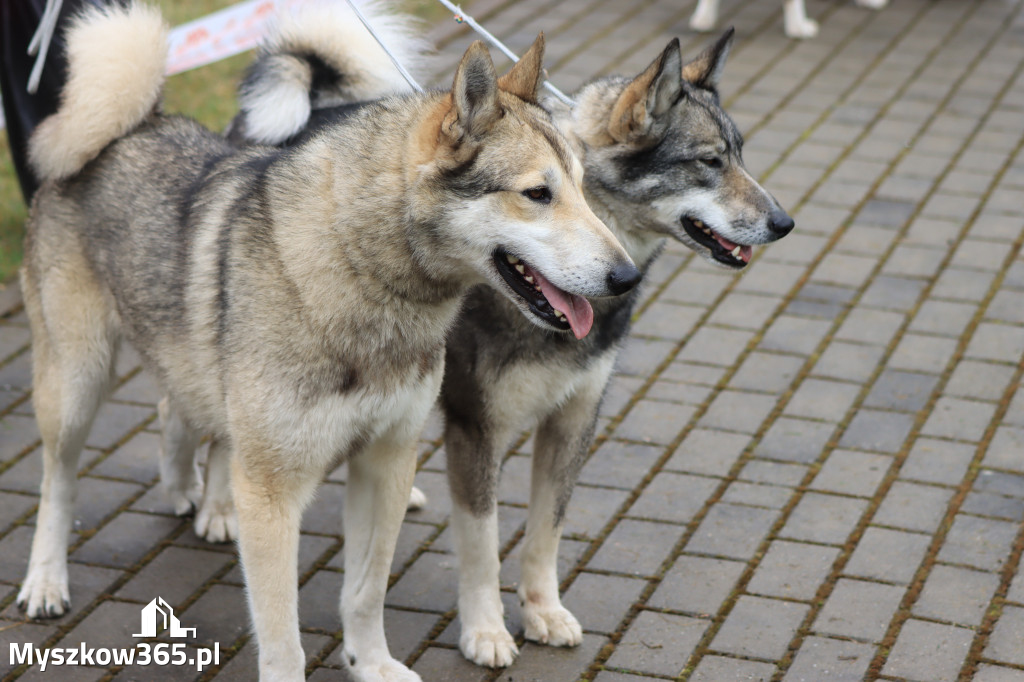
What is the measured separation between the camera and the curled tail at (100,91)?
3.72 m

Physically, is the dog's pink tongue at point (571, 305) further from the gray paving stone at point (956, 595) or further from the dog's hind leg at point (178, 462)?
the dog's hind leg at point (178, 462)

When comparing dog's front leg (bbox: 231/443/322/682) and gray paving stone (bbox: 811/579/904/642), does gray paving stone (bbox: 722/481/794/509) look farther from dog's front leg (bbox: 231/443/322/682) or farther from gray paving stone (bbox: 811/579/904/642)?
dog's front leg (bbox: 231/443/322/682)

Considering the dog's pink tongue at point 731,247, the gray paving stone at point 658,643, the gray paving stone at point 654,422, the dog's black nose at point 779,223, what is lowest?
the gray paving stone at point 654,422

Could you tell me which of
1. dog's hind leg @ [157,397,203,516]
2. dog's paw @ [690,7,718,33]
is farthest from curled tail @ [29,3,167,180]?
dog's paw @ [690,7,718,33]

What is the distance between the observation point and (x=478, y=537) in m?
3.56

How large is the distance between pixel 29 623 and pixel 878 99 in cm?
617

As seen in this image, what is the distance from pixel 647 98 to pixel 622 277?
2.77ft

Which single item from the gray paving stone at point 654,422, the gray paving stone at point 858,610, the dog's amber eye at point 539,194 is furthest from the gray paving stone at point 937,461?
the dog's amber eye at point 539,194

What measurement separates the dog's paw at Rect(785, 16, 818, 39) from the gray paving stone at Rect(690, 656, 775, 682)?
6.27 m

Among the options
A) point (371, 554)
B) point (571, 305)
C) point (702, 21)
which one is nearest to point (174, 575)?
point (371, 554)

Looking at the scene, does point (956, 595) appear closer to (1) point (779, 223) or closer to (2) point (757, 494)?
(2) point (757, 494)

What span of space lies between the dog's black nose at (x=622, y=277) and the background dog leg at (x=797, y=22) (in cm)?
643

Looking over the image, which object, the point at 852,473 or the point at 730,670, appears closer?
the point at 730,670

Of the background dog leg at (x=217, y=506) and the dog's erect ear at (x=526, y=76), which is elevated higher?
the dog's erect ear at (x=526, y=76)
